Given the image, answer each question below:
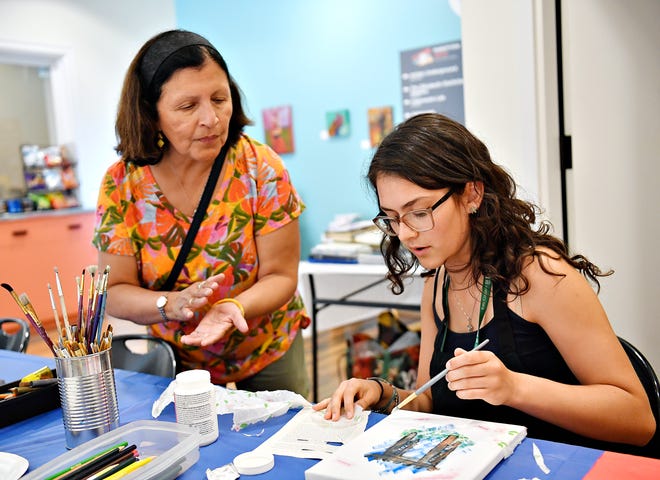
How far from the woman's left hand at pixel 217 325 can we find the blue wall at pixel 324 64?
324cm

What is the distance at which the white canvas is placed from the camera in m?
0.96

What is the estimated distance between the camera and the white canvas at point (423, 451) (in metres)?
0.96

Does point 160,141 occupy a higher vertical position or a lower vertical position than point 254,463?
higher

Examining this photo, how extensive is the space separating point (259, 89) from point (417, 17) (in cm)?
161

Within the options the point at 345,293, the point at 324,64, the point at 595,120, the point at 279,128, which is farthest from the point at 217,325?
the point at 279,128

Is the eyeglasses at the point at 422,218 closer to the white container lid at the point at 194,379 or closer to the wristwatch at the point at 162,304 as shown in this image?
the white container lid at the point at 194,379

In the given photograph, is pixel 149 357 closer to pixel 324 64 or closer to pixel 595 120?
pixel 595 120

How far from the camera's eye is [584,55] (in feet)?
7.44

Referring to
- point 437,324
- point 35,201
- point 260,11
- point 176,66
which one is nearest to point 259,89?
point 260,11

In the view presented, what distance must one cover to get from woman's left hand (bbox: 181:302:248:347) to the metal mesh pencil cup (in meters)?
0.25

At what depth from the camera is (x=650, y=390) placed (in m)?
1.31

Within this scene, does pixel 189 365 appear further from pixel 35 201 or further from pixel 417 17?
pixel 35 201

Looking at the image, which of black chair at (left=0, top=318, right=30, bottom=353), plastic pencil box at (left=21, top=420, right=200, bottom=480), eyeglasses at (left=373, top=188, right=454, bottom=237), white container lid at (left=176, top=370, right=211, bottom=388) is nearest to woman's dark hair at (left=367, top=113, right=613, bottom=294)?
eyeglasses at (left=373, top=188, right=454, bottom=237)

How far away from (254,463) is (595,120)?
1.80 metres
